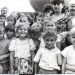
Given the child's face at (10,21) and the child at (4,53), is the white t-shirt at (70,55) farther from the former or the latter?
the child's face at (10,21)

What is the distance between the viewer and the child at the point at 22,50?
9.05 ft

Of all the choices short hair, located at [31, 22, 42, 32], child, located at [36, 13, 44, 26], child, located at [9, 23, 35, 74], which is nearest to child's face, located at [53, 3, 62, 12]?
child, located at [36, 13, 44, 26]

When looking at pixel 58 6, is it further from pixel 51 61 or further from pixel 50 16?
pixel 51 61

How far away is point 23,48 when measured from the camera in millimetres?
2768

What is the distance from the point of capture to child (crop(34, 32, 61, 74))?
2572 mm

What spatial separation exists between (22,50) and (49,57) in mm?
293

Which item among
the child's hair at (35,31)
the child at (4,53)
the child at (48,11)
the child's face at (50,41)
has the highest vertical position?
the child at (48,11)

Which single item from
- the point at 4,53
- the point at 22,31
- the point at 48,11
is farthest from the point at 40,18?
the point at 4,53

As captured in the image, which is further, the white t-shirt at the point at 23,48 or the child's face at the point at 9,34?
the child's face at the point at 9,34

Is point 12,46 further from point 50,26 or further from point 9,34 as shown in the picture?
point 50,26

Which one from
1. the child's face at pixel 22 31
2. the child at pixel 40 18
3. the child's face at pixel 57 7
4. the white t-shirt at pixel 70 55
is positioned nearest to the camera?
the white t-shirt at pixel 70 55

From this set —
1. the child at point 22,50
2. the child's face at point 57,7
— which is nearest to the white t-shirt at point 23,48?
the child at point 22,50

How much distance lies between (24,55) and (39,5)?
1.11 m

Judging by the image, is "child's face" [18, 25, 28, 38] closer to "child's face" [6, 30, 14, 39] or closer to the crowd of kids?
the crowd of kids
